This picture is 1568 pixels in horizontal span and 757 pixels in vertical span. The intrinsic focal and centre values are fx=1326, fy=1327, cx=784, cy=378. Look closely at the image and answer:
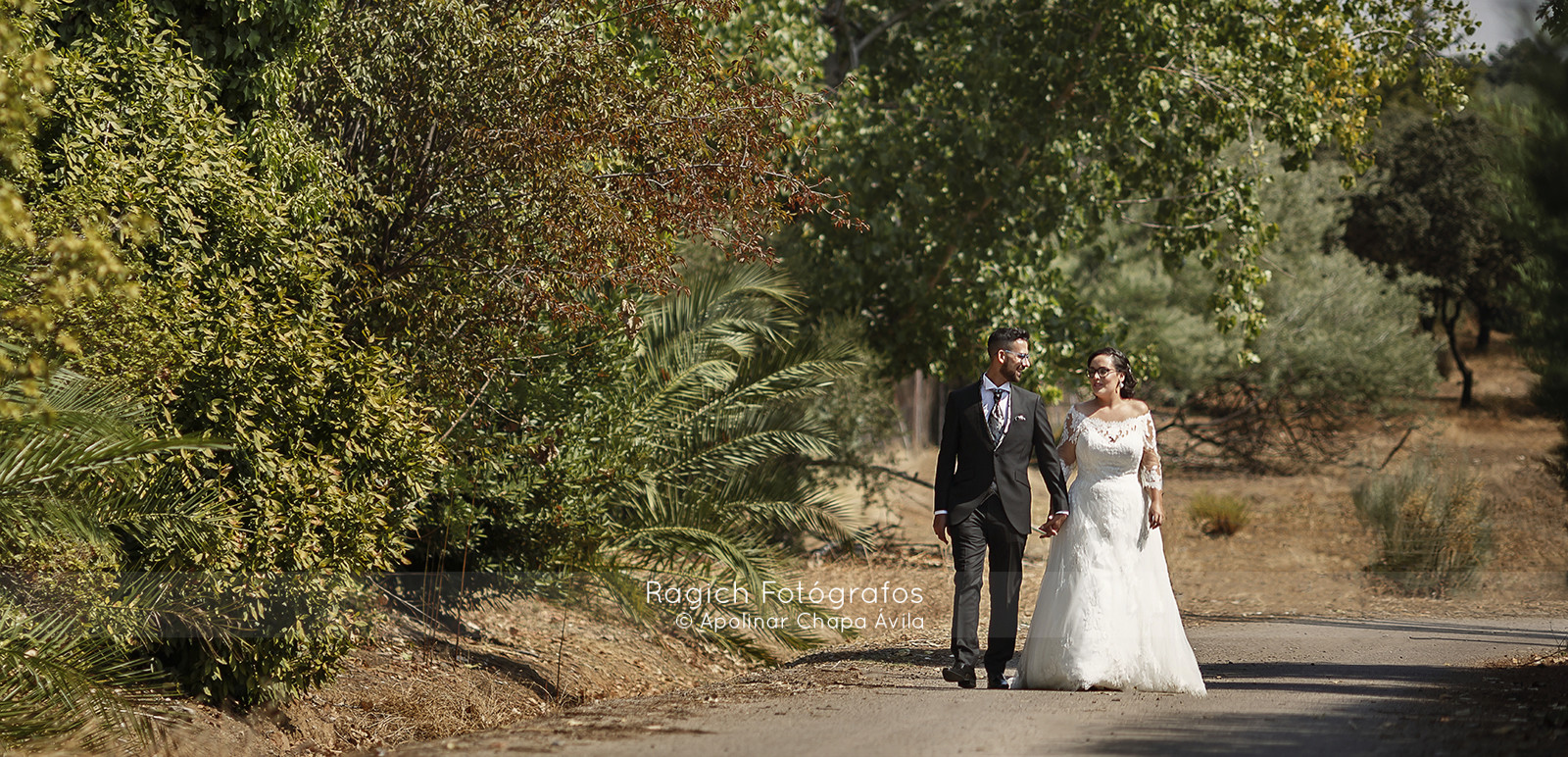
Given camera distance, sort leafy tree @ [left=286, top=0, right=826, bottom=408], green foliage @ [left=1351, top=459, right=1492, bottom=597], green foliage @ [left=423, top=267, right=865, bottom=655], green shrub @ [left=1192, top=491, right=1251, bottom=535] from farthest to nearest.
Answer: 1. green shrub @ [left=1192, top=491, right=1251, bottom=535]
2. green foliage @ [left=1351, top=459, right=1492, bottom=597]
3. green foliage @ [left=423, top=267, right=865, bottom=655]
4. leafy tree @ [left=286, top=0, right=826, bottom=408]

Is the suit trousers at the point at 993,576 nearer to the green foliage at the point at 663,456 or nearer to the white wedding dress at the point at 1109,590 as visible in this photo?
the white wedding dress at the point at 1109,590

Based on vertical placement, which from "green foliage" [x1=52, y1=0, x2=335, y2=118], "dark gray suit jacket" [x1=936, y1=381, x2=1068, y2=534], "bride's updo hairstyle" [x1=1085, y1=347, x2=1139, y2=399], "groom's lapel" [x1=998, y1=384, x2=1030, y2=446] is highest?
→ "green foliage" [x1=52, y1=0, x2=335, y2=118]

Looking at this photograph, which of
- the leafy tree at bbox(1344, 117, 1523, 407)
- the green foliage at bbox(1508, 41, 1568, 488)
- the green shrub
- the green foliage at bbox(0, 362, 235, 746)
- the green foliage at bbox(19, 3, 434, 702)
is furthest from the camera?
the leafy tree at bbox(1344, 117, 1523, 407)

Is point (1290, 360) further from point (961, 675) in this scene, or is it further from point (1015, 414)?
point (961, 675)

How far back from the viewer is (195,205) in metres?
6.25

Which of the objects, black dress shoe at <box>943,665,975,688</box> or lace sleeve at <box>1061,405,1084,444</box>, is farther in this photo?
lace sleeve at <box>1061,405,1084,444</box>

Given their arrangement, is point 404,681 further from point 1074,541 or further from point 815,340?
point 815,340

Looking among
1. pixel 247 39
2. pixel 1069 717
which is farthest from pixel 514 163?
pixel 1069 717

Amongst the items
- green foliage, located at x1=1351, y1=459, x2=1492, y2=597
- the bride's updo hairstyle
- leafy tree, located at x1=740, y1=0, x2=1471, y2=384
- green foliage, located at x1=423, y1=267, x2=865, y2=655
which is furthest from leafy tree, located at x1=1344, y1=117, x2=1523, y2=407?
the bride's updo hairstyle

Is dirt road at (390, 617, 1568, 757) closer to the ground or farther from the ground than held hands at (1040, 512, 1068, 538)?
closer to the ground

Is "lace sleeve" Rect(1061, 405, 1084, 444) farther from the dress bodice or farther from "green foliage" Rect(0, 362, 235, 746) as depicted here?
"green foliage" Rect(0, 362, 235, 746)

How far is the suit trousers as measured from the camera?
20.8 feet

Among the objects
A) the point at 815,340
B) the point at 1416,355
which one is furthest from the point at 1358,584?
the point at 1416,355

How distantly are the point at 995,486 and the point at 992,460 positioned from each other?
0.42ft
